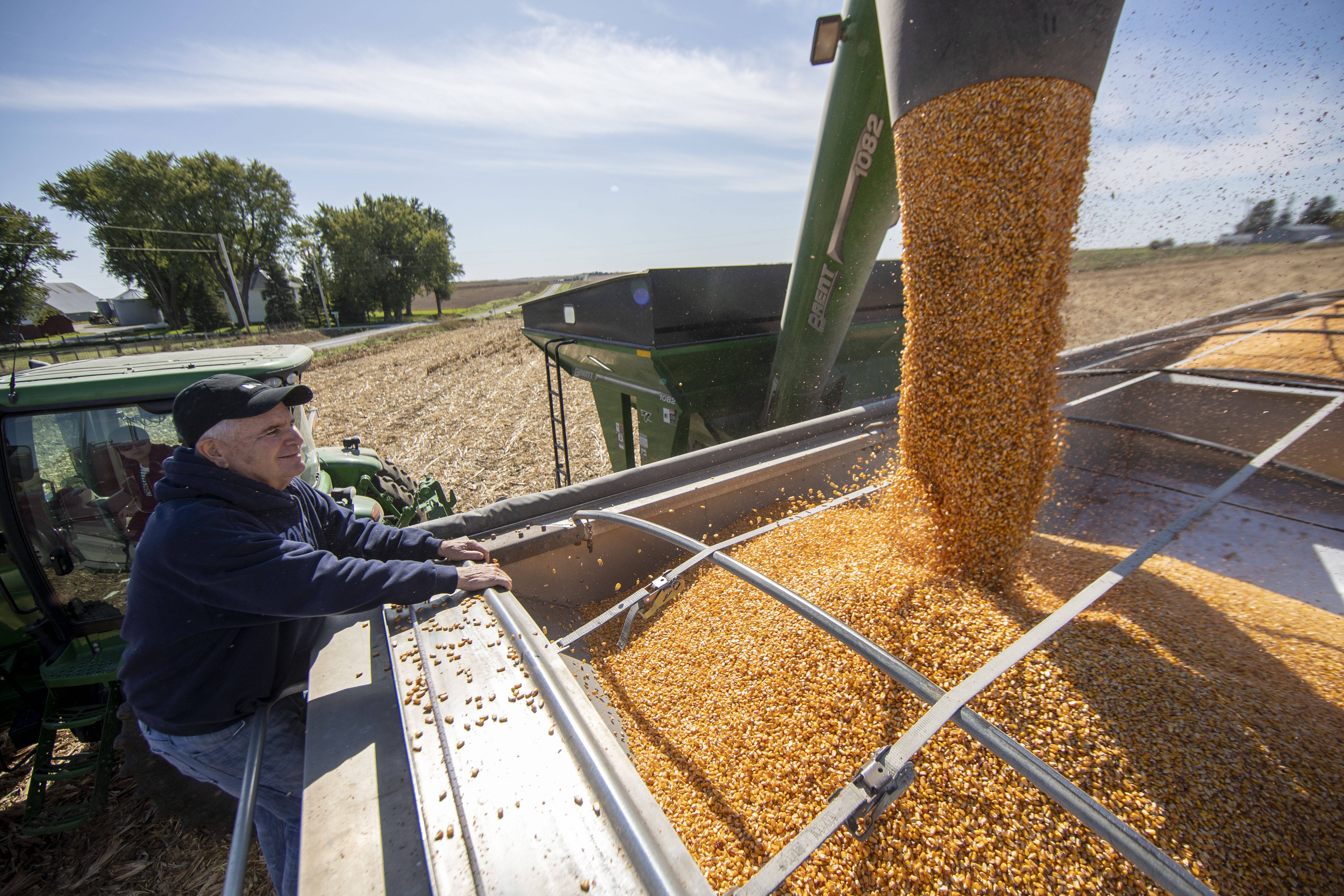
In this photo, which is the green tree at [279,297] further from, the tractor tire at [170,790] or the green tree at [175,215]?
the tractor tire at [170,790]

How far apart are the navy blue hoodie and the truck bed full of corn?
1.02 metres

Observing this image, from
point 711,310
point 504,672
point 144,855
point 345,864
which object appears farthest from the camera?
point 711,310

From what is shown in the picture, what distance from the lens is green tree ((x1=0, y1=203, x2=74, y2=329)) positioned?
26.0 metres

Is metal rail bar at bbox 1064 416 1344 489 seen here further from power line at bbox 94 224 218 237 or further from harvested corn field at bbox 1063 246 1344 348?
power line at bbox 94 224 218 237

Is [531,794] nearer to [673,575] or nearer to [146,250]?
[673,575]

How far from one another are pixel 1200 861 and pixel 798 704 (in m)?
0.97

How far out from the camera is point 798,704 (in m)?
1.78

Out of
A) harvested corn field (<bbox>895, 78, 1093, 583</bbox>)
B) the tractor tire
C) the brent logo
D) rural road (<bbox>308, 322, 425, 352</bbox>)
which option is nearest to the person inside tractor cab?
the tractor tire

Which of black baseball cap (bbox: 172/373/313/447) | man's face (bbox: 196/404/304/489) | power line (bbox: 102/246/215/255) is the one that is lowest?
man's face (bbox: 196/404/304/489)

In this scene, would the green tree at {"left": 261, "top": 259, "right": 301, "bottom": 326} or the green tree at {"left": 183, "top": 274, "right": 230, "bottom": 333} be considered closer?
the green tree at {"left": 183, "top": 274, "right": 230, "bottom": 333}

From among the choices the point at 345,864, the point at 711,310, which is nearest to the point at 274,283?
the point at 711,310

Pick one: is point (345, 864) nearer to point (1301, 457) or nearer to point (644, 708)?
point (644, 708)

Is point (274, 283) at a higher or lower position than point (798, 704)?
higher

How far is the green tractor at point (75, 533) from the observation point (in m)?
2.62
